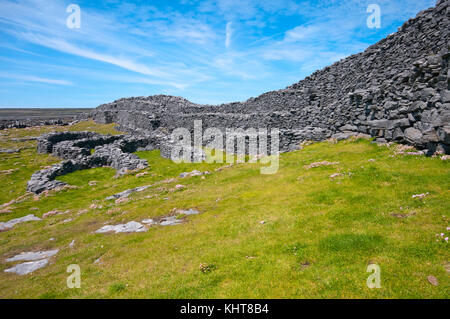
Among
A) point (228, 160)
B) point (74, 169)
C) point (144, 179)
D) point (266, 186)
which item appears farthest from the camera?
point (74, 169)

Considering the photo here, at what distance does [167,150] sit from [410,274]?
123ft

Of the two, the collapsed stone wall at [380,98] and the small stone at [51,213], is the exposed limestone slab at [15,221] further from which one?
the collapsed stone wall at [380,98]

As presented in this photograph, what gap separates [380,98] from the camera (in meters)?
24.8

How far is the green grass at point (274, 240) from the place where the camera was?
839cm

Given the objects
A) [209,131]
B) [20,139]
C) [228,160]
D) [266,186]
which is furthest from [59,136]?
[266,186]

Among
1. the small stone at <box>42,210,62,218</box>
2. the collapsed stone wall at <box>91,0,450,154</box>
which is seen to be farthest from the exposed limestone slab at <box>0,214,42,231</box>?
the collapsed stone wall at <box>91,0,450,154</box>

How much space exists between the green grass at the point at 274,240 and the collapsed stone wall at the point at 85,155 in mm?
13843

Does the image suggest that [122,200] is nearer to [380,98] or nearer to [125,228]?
[125,228]

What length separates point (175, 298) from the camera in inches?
343

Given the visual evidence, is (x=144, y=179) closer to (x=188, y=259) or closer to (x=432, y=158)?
(x=188, y=259)

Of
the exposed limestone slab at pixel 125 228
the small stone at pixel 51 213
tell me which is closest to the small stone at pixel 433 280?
the exposed limestone slab at pixel 125 228

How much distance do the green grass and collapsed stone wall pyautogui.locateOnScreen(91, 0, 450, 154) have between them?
262 cm

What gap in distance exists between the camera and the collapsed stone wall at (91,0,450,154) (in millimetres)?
17328

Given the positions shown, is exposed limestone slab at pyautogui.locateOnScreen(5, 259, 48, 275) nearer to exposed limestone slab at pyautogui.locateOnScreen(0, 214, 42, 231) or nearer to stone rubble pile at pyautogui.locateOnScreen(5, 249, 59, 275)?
stone rubble pile at pyautogui.locateOnScreen(5, 249, 59, 275)
